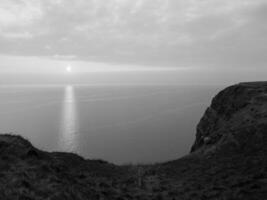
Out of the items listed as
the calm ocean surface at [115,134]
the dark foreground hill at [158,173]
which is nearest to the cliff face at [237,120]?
the dark foreground hill at [158,173]

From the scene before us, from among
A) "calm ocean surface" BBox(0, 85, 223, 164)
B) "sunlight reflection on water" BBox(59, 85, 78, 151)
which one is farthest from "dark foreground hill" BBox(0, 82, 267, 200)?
"sunlight reflection on water" BBox(59, 85, 78, 151)

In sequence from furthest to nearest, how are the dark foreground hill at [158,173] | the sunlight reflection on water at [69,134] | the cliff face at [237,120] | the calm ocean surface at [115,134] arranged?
the sunlight reflection on water at [69,134] < the calm ocean surface at [115,134] < the cliff face at [237,120] < the dark foreground hill at [158,173]

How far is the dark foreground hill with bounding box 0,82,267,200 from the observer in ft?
61.4

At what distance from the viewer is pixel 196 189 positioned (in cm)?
2388

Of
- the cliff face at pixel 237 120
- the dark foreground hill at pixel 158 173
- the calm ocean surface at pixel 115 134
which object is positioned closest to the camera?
the dark foreground hill at pixel 158 173

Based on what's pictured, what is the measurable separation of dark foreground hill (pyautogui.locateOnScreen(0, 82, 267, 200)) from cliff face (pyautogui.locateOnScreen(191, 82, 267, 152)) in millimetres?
153

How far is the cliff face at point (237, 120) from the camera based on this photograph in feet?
118

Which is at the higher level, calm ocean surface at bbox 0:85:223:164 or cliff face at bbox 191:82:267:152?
cliff face at bbox 191:82:267:152

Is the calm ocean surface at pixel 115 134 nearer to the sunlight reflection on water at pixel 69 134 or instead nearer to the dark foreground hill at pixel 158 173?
the sunlight reflection on water at pixel 69 134

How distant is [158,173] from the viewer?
32281mm

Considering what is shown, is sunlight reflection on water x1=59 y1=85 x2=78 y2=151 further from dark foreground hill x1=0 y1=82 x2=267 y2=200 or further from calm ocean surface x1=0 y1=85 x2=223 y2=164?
dark foreground hill x1=0 y1=82 x2=267 y2=200

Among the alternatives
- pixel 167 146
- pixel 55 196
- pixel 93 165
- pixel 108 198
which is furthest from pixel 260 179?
pixel 167 146

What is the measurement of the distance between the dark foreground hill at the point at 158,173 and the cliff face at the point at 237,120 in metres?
0.15

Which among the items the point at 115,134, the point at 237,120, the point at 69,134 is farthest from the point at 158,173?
the point at 69,134
